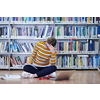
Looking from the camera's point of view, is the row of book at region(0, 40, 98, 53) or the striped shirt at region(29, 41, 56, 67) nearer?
the striped shirt at region(29, 41, 56, 67)

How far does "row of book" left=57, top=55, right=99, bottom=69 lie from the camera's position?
5.27 meters

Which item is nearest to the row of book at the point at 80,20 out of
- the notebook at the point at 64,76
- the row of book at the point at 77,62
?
the row of book at the point at 77,62

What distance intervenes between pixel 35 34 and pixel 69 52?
0.95m

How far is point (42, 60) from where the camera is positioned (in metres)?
3.69

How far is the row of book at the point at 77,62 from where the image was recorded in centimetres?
527

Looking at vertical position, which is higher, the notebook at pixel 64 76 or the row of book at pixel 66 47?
the row of book at pixel 66 47

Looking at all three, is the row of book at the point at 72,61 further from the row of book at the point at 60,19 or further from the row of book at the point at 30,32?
the row of book at the point at 60,19

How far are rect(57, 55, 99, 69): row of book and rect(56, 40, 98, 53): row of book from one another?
17 cm

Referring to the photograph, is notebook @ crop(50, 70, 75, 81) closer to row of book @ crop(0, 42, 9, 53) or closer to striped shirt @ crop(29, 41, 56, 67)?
striped shirt @ crop(29, 41, 56, 67)

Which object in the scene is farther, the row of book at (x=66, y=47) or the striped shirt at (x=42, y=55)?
the row of book at (x=66, y=47)

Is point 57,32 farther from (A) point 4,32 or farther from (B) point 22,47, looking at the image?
(A) point 4,32

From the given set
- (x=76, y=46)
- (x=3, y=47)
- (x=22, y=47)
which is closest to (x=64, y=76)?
(x=76, y=46)

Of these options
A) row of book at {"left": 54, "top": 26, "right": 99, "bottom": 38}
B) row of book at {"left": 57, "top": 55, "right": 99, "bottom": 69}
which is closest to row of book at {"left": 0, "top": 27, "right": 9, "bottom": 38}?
row of book at {"left": 54, "top": 26, "right": 99, "bottom": 38}

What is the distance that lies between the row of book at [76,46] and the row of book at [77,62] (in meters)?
0.17
